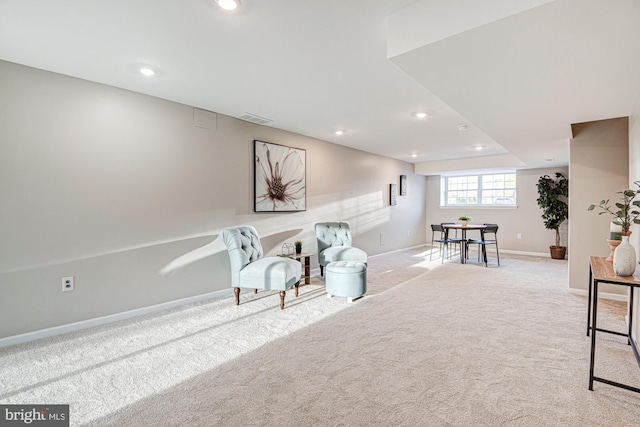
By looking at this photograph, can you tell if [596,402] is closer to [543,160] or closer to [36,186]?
[36,186]

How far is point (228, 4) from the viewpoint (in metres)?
1.80

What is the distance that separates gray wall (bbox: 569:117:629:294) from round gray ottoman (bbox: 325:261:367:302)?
113 inches

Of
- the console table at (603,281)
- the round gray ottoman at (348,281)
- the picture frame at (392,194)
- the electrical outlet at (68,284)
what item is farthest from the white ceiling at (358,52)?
the picture frame at (392,194)

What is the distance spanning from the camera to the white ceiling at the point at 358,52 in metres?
1.66

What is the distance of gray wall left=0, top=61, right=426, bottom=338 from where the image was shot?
8.44 ft

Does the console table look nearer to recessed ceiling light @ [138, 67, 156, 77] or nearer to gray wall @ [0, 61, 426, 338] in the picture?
gray wall @ [0, 61, 426, 338]

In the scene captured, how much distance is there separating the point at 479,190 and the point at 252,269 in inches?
285

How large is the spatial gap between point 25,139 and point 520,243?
30.1ft

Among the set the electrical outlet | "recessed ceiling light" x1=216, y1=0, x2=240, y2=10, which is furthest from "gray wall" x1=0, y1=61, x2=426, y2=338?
"recessed ceiling light" x1=216, y1=0, x2=240, y2=10

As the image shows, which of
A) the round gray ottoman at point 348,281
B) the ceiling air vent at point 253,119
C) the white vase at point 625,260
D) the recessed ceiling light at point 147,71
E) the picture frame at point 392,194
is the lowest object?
the round gray ottoman at point 348,281

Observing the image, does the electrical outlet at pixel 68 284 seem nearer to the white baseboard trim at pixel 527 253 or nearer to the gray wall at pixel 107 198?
the gray wall at pixel 107 198

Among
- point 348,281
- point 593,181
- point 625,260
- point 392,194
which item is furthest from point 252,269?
point 392,194

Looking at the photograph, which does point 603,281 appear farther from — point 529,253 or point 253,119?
point 529,253

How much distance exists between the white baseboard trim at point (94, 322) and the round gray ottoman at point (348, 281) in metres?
1.53
